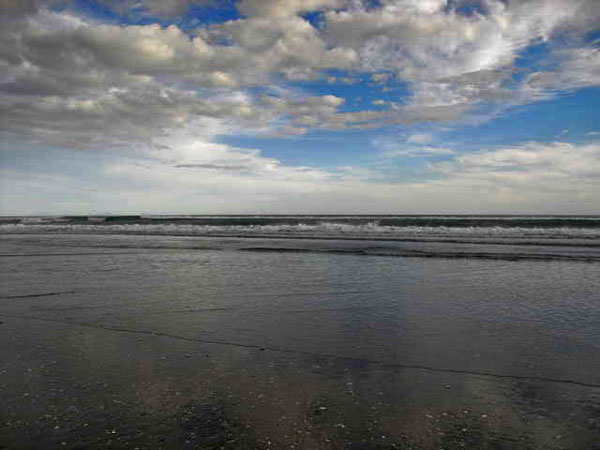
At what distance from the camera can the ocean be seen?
13.2 feet

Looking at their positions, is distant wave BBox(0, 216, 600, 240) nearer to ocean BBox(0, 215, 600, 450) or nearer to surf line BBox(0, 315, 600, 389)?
ocean BBox(0, 215, 600, 450)

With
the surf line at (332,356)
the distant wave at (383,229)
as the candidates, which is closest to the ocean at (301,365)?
the surf line at (332,356)

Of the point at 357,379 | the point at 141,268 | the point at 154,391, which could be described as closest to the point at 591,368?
the point at 357,379

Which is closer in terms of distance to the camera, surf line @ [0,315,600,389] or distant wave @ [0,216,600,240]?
surf line @ [0,315,600,389]

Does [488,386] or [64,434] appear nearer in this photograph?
[64,434]

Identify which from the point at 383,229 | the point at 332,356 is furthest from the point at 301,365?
the point at 383,229

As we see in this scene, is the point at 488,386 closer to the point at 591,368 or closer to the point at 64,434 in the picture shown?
the point at 591,368

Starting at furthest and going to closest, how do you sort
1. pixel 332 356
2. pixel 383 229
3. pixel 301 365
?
pixel 383 229, pixel 332 356, pixel 301 365

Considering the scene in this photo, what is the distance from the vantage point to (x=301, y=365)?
5.79 meters

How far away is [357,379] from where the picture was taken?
5.27 metres

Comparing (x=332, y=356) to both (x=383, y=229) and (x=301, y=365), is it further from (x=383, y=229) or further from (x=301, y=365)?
(x=383, y=229)

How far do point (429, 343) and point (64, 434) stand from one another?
17.2ft

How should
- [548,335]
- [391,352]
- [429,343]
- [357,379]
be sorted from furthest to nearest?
[548,335] → [429,343] → [391,352] → [357,379]

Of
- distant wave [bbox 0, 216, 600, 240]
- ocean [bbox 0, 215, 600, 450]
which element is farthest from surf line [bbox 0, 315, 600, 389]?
distant wave [bbox 0, 216, 600, 240]
